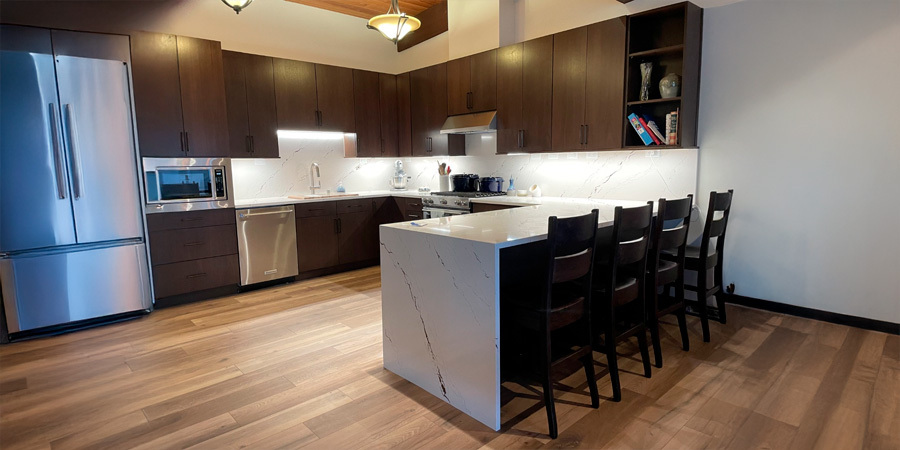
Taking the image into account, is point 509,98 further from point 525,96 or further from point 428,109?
point 428,109

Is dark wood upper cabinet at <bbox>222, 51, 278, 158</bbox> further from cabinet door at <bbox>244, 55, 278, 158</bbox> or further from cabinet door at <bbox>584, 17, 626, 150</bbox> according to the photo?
cabinet door at <bbox>584, 17, 626, 150</bbox>

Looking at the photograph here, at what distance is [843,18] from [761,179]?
119cm

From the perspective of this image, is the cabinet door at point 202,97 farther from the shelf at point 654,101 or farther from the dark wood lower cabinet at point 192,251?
the shelf at point 654,101

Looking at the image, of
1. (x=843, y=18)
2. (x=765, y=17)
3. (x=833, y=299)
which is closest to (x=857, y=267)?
(x=833, y=299)

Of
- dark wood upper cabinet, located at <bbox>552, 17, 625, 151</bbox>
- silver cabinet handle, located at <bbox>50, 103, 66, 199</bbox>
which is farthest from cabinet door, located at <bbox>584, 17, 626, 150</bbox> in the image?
silver cabinet handle, located at <bbox>50, 103, 66, 199</bbox>

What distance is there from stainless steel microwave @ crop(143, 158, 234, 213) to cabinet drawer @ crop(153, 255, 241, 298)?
523 millimetres

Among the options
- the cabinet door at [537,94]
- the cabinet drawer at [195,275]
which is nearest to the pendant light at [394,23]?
the cabinet door at [537,94]

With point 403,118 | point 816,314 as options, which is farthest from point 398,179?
point 816,314

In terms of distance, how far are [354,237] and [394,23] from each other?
9.10 feet

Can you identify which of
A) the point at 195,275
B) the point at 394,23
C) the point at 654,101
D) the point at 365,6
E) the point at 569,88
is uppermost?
the point at 365,6

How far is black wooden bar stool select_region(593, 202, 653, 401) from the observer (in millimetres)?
2299

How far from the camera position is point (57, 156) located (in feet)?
11.2

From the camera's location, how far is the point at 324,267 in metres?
5.21

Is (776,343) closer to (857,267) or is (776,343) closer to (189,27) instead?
(857,267)
